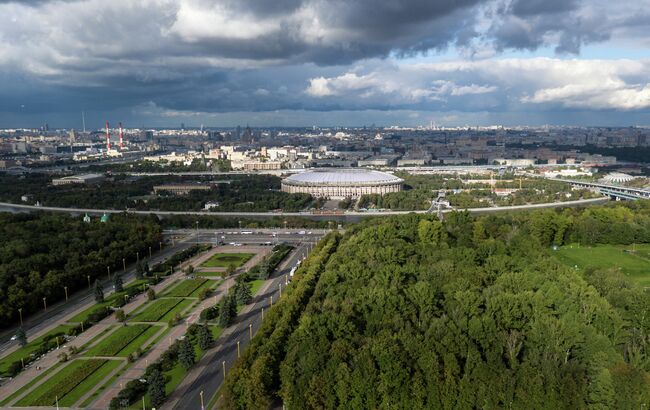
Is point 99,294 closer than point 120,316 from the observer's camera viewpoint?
No

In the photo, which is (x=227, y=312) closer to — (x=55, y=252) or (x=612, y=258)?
(x=55, y=252)

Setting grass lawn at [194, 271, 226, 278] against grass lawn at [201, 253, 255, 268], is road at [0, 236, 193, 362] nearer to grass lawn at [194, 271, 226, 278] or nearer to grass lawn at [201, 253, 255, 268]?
grass lawn at [194, 271, 226, 278]

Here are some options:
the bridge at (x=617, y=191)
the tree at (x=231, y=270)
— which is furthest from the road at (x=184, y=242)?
the bridge at (x=617, y=191)

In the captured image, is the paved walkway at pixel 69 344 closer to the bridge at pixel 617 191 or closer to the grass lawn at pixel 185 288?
the grass lawn at pixel 185 288

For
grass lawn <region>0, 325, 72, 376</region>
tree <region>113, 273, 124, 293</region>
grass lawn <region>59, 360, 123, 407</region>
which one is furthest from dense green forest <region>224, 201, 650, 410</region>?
tree <region>113, 273, 124, 293</region>

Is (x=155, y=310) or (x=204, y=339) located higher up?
(x=204, y=339)

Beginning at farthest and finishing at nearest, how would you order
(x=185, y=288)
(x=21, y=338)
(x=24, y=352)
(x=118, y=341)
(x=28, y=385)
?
(x=185, y=288)
(x=118, y=341)
(x=21, y=338)
(x=24, y=352)
(x=28, y=385)

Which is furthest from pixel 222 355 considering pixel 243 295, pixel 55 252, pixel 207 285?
pixel 55 252
